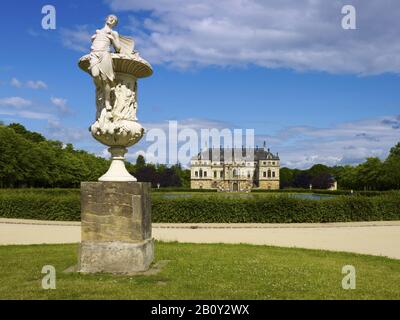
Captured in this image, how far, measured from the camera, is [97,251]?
744cm

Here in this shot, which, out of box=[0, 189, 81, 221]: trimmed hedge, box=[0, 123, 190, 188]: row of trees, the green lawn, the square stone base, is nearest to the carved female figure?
the square stone base

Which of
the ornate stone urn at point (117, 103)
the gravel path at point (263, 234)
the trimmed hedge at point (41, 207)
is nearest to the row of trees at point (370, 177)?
the gravel path at point (263, 234)

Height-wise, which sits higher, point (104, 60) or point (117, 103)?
point (104, 60)

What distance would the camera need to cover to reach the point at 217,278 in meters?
7.06

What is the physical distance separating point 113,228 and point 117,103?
85.2 inches

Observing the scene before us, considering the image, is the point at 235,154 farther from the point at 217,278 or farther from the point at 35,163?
the point at 217,278

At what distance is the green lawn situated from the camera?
19.5 feet

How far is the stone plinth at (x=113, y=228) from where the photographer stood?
7.41 meters

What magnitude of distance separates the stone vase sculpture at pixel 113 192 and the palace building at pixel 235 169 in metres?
101

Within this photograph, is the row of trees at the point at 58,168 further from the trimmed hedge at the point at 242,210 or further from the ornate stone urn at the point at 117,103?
the ornate stone urn at the point at 117,103

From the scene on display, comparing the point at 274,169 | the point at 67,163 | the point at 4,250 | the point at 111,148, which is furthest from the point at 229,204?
the point at 274,169

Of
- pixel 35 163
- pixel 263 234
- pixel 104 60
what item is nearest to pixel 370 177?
pixel 35 163
